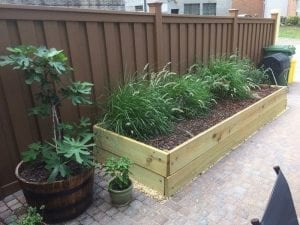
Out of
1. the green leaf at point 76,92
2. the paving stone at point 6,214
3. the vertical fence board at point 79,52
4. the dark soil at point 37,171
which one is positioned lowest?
the paving stone at point 6,214

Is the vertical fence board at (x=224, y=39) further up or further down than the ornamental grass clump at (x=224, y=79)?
further up

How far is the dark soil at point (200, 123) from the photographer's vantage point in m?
3.01

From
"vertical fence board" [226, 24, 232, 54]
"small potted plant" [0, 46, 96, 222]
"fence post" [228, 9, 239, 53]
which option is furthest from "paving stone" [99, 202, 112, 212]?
"fence post" [228, 9, 239, 53]

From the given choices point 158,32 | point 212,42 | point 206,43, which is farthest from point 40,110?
point 212,42

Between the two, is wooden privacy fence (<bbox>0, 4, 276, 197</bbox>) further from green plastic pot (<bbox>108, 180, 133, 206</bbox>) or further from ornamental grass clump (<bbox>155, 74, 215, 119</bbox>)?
green plastic pot (<bbox>108, 180, 133, 206</bbox>)

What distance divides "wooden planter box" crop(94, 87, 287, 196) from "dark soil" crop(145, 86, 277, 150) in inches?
5.4

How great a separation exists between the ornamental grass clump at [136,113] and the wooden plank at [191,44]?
157 cm

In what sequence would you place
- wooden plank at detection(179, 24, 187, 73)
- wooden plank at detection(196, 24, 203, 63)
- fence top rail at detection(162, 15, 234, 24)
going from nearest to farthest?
fence top rail at detection(162, 15, 234, 24), wooden plank at detection(179, 24, 187, 73), wooden plank at detection(196, 24, 203, 63)

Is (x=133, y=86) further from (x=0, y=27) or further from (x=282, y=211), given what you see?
(x=282, y=211)

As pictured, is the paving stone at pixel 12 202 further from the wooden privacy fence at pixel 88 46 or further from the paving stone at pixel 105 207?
the paving stone at pixel 105 207

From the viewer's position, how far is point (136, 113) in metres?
3.12

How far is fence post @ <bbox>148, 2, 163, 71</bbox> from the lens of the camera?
379 centimetres

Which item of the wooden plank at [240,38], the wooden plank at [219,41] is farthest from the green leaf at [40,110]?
the wooden plank at [240,38]

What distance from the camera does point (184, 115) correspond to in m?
3.76
